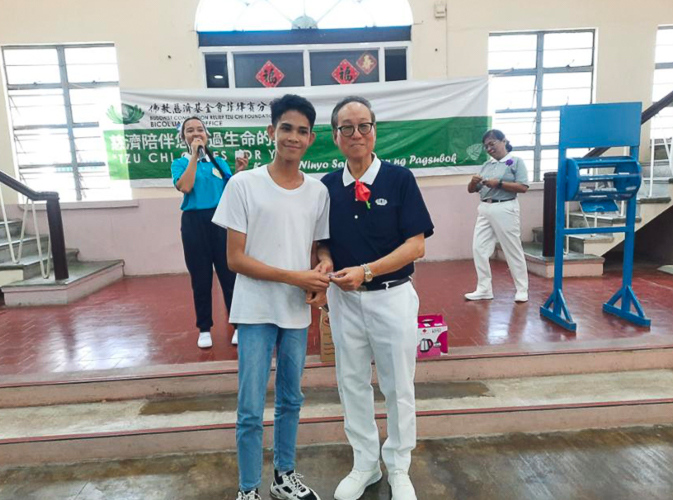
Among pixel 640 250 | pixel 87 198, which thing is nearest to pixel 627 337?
pixel 640 250

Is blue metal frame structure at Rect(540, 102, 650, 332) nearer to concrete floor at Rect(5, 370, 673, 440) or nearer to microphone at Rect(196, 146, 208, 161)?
concrete floor at Rect(5, 370, 673, 440)

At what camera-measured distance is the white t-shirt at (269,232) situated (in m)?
1.52

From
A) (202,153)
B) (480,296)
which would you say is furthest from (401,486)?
(480,296)

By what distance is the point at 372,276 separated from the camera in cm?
152

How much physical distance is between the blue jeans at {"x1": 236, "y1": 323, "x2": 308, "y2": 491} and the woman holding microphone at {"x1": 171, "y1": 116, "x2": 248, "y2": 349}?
1.24 meters

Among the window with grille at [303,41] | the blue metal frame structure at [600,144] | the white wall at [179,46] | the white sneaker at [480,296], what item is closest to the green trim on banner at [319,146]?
the white wall at [179,46]

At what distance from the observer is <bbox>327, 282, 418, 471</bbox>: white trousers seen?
63.8 inches

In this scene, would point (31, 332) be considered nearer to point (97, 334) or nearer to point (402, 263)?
point (97, 334)

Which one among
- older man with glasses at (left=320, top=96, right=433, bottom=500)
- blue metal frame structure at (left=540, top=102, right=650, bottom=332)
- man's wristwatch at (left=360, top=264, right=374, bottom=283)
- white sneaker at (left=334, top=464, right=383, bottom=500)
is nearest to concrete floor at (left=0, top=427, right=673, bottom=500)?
white sneaker at (left=334, top=464, right=383, bottom=500)

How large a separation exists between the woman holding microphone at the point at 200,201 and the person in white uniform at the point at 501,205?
82.5 inches

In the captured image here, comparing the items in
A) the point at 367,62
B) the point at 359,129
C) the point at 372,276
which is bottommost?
the point at 372,276

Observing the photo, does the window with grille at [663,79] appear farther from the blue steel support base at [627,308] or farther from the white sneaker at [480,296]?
the white sneaker at [480,296]

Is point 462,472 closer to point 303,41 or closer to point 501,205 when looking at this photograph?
point 501,205

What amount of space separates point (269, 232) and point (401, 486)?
1117 mm
